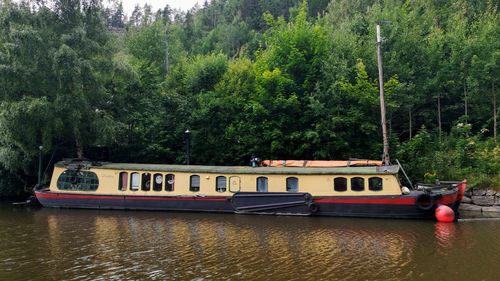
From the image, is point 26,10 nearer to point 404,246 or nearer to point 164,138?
point 164,138

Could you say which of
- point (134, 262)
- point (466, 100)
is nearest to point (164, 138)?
point (134, 262)

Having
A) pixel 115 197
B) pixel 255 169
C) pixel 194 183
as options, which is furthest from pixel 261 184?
pixel 115 197

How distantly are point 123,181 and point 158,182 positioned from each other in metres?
2.09

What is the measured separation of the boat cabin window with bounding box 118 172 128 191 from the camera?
79.1 ft

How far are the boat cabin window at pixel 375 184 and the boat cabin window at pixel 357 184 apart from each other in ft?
1.09

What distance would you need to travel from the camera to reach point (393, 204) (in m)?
20.4

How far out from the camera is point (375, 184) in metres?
21.0

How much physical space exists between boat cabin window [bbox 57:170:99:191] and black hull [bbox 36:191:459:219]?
1.60ft

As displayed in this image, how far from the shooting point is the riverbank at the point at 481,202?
74.5 ft

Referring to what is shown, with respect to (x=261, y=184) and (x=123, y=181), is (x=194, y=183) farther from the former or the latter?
(x=123, y=181)

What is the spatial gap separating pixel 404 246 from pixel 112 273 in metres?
9.85

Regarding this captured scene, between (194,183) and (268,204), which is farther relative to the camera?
(194,183)

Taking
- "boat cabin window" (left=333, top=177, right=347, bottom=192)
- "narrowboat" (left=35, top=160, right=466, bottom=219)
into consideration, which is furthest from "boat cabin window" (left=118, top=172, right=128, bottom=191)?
"boat cabin window" (left=333, top=177, right=347, bottom=192)

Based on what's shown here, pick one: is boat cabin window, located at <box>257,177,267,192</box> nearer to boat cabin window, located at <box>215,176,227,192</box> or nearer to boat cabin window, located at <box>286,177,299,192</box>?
boat cabin window, located at <box>286,177,299,192</box>
